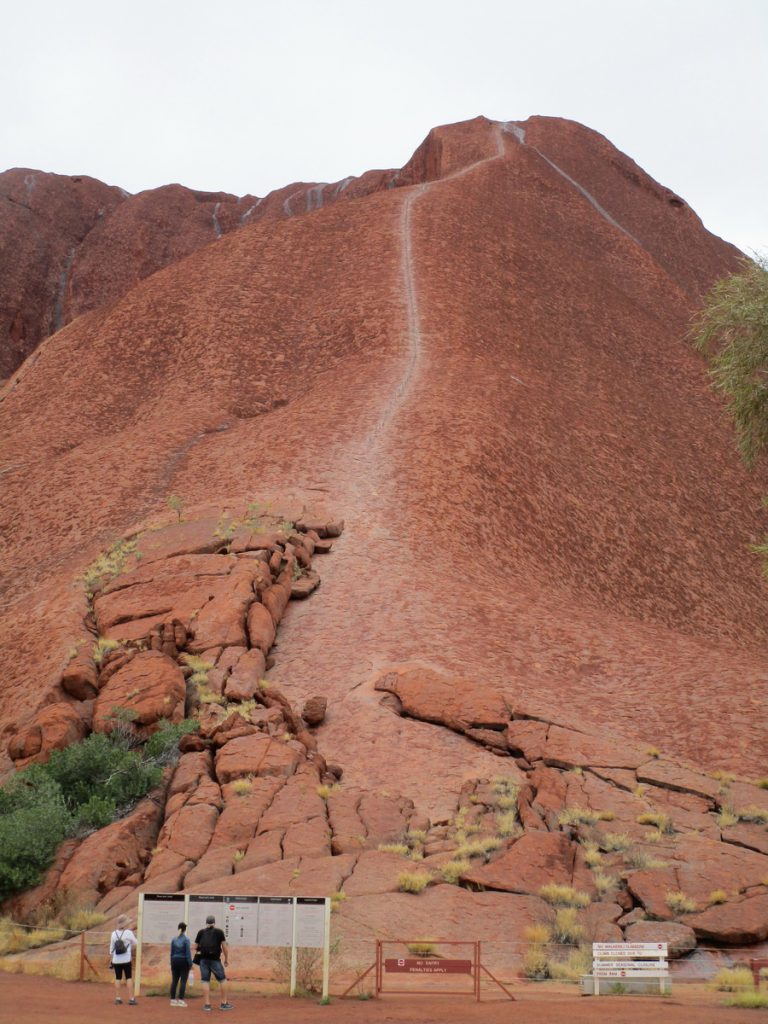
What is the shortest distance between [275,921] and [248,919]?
1.02 ft

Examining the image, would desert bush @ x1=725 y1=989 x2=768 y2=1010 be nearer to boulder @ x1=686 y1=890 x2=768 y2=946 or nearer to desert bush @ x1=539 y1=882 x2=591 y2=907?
boulder @ x1=686 y1=890 x2=768 y2=946

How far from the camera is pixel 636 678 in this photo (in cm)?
2448

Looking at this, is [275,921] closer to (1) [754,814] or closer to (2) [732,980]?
(2) [732,980]

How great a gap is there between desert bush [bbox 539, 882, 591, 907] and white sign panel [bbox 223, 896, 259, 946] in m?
4.44

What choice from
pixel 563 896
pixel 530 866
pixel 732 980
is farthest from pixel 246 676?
pixel 732 980

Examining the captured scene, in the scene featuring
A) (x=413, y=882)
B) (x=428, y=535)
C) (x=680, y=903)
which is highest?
(x=428, y=535)

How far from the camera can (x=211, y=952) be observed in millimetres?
13016

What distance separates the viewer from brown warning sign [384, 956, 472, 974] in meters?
13.4

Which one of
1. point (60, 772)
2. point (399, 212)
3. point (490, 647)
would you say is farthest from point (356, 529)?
point (399, 212)

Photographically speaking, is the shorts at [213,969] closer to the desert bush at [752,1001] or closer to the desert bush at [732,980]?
the desert bush at [752,1001]

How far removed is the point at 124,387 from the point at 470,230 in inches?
720

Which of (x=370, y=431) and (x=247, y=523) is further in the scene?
(x=370, y=431)

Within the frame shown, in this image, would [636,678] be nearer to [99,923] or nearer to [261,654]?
[261,654]

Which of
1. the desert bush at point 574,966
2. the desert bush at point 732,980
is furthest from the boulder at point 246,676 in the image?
the desert bush at point 732,980
